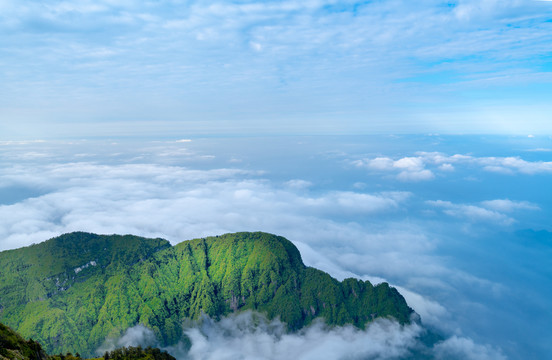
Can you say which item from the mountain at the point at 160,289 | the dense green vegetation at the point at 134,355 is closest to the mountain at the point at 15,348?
the dense green vegetation at the point at 134,355

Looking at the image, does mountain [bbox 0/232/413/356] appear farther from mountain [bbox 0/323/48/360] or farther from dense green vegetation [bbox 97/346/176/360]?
mountain [bbox 0/323/48/360]

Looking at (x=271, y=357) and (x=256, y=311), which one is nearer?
(x=271, y=357)

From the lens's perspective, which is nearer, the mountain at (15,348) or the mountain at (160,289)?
the mountain at (15,348)

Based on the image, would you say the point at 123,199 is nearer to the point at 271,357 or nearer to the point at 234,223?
the point at 234,223

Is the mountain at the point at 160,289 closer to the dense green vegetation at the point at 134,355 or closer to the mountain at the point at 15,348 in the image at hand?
the dense green vegetation at the point at 134,355

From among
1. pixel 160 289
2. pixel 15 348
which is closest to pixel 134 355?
pixel 15 348

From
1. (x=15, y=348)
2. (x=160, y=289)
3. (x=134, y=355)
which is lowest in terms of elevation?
(x=160, y=289)

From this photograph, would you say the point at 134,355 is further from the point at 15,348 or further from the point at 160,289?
the point at 160,289

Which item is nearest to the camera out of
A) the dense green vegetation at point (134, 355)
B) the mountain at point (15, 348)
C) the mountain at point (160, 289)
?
the mountain at point (15, 348)

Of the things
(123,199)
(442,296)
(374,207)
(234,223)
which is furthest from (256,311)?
(374,207)
